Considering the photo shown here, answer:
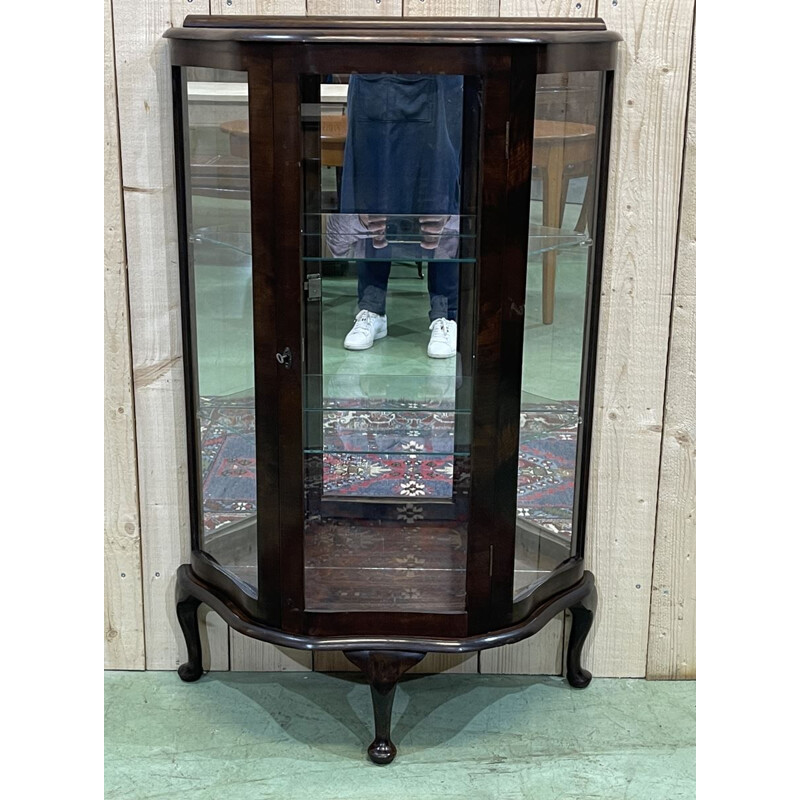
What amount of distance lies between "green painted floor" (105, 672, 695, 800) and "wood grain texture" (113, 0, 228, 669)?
0.15 m

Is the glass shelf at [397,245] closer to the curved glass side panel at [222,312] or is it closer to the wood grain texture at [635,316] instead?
the curved glass side panel at [222,312]

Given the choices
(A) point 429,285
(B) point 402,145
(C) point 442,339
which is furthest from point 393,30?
(C) point 442,339

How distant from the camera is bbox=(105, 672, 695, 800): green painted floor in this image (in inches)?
80.7

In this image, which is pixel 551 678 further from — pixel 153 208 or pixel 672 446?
pixel 153 208

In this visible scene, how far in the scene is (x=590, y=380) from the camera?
2107 millimetres

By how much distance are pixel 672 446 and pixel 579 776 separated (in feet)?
2.17

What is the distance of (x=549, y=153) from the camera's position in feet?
6.10

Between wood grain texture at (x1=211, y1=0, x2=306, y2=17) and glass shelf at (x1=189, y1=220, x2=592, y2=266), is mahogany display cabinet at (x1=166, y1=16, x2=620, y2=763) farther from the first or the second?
wood grain texture at (x1=211, y1=0, x2=306, y2=17)

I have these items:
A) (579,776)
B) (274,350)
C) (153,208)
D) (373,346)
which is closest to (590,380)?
(373,346)

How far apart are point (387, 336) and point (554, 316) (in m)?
0.30

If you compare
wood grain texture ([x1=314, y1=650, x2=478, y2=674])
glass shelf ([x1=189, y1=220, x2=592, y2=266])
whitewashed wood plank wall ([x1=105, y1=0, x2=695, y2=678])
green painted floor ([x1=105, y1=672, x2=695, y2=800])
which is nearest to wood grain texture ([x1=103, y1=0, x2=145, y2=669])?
whitewashed wood plank wall ([x1=105, y1=0, x2=695, y2=678])

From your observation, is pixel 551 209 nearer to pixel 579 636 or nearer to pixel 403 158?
pixel 403 158

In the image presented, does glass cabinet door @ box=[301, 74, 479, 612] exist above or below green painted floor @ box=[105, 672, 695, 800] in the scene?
above

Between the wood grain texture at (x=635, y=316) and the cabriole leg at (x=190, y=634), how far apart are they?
82 centimetres
